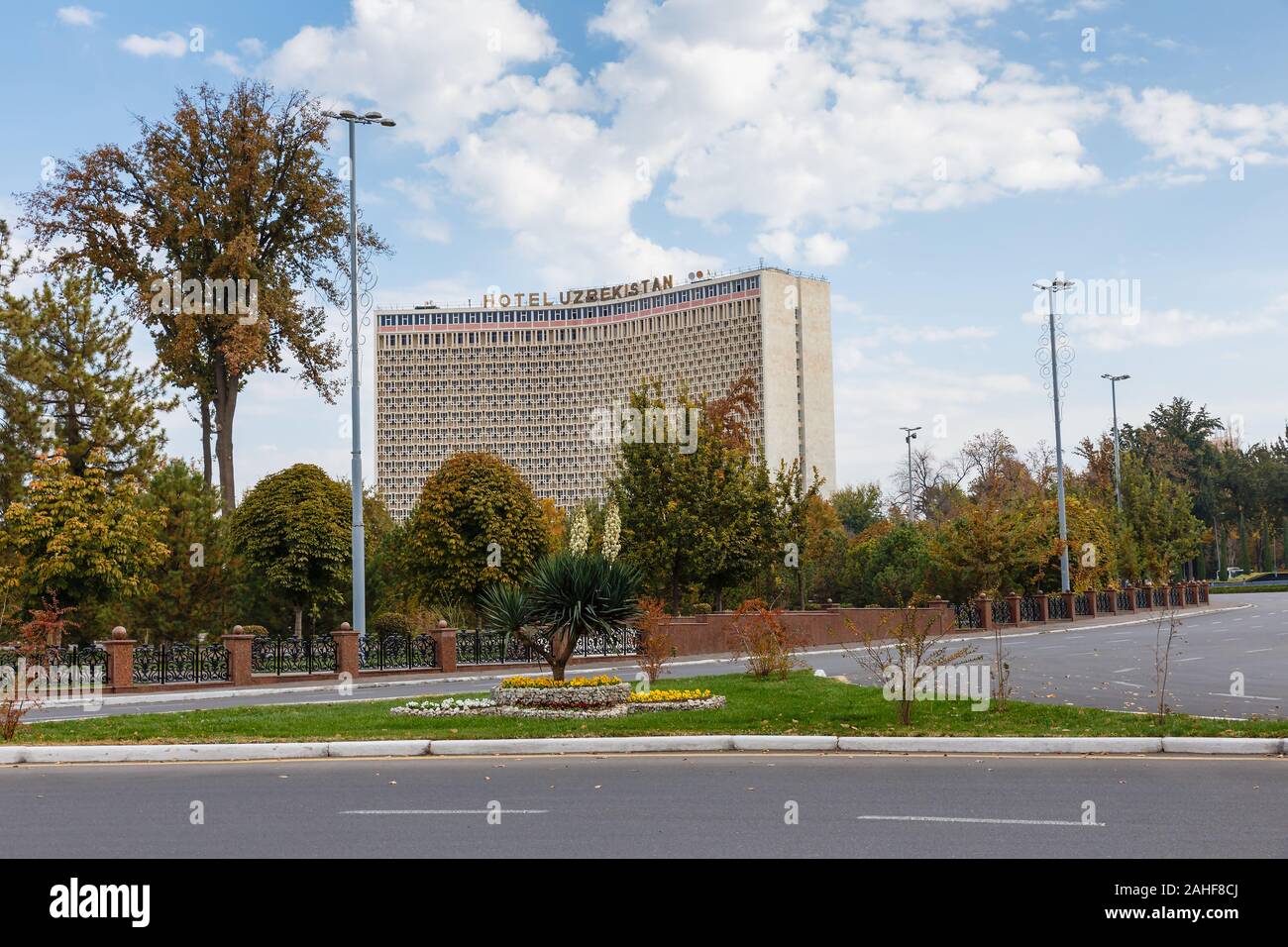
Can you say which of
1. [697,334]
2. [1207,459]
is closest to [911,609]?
[1207,459]

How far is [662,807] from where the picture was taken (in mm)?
9711

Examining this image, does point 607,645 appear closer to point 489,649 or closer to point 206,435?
point 489,649

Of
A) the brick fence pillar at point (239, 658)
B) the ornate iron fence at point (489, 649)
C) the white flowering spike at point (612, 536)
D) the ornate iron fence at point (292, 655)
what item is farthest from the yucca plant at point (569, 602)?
the white flowering spike at point (612, 536)

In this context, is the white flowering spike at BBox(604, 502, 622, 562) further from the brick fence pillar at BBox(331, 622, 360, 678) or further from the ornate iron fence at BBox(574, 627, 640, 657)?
the brick fence pillar at BBox(331, 622, 360, 678)

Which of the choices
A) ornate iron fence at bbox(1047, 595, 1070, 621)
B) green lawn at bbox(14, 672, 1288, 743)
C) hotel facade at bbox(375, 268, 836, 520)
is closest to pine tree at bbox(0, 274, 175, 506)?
green lawn at bbox(14, 672, 1288, 743)

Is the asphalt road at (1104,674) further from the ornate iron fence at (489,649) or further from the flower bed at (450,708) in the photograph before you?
the flower bed at (450,708)

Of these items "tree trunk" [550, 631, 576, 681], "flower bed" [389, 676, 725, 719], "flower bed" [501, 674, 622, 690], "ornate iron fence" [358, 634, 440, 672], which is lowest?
"ornate iron fence" [358, 634, 440, 672]

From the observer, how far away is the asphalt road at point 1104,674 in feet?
57.5

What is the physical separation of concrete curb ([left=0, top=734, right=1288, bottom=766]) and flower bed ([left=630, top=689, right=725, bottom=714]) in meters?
2.50

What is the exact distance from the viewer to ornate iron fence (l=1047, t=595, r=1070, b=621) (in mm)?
49719

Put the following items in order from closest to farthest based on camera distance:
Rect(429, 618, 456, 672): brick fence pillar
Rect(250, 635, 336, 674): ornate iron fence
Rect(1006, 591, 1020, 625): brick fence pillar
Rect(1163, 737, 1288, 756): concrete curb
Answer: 1. Rect(1163, 737, 1288, 756): concrete curb
2. Rect(250, 635, 336, 674): ornate iron fence
3. Rect(429, 618, 456, 672): brick fence pillar
4. Rect(1006, 591, 1020, 625): brick fence pillar

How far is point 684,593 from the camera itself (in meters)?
44.5

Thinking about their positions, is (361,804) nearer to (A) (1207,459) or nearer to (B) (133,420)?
(B) (133,420)

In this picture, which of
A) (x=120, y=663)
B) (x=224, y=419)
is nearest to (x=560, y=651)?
(x=120, y=663)
